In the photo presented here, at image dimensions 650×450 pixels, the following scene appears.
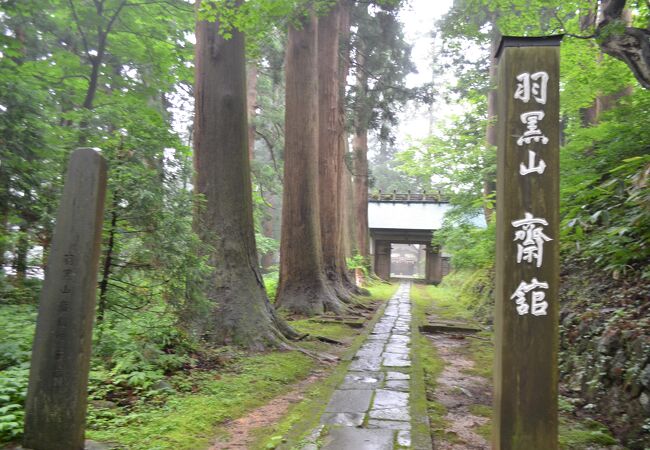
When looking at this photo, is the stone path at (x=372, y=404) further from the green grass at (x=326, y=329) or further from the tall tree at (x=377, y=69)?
the tall tree at (x=377, y=69)

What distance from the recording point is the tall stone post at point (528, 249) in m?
2.97

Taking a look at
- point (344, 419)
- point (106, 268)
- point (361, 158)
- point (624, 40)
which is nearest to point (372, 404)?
point (344, 419)

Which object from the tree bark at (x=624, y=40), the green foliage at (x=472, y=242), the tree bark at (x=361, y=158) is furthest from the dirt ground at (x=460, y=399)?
the tree bark at (x=361, y=158)

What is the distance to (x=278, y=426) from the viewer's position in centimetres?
386

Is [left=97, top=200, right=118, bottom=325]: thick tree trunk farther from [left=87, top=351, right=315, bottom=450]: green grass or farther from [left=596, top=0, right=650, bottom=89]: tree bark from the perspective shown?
[left=596, top=0, right=650, bottom=89]: tree bark

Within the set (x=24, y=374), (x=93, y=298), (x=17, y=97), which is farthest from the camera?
(x=17, y=97)

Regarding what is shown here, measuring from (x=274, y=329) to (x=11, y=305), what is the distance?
3.74 metres

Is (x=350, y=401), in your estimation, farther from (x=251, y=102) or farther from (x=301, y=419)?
(x=251, y=102)

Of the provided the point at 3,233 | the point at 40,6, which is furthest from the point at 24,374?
the point at 40,6

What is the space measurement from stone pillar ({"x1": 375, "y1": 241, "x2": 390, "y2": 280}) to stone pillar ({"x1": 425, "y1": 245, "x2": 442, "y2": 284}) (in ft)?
8.29

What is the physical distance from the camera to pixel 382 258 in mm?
28000

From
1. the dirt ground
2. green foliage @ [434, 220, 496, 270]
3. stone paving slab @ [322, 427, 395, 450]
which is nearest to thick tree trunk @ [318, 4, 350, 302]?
green foliage @ [434, 220, 496, 270]

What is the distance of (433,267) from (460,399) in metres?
23.2

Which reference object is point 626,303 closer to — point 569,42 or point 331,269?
point 569,42
